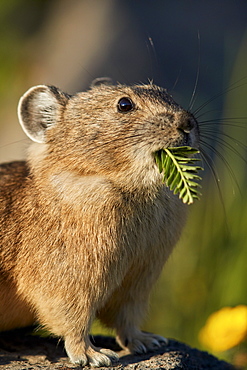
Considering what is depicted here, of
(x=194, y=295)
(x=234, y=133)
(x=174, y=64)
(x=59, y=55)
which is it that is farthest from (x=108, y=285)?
(x=59, y=55)

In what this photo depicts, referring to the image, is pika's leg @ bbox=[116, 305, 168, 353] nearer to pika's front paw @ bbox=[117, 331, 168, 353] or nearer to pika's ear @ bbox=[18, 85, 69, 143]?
pika's front paw @ bbox=[117, 331, 168, 353]

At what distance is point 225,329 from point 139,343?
96 cm

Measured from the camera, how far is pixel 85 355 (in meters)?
5.30

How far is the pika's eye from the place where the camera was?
209 inches

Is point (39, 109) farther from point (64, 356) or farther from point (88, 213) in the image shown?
point (64, 356)

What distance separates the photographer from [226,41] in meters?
11.6

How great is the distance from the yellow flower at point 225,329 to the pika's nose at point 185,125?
221 centimetres

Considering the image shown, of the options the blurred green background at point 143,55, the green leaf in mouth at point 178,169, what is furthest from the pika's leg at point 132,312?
the blurred green background at point 143,55

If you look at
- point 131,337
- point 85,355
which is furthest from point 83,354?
point 131,337

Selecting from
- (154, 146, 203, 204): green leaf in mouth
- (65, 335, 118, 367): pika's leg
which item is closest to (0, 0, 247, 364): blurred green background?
Result: (65, 335, 118, 367): pika's leg

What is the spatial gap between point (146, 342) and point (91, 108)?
2.39m

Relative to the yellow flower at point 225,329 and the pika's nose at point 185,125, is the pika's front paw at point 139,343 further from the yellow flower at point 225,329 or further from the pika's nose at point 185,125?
the pika's nose at point 185,125

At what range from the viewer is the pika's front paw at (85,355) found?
5258 mm

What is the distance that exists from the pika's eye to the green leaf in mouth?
0.63 meters
